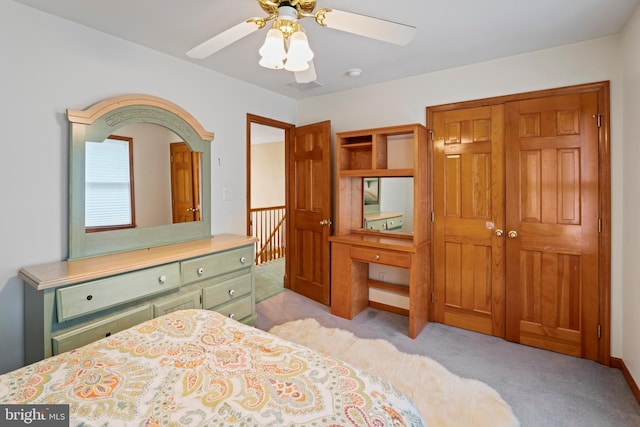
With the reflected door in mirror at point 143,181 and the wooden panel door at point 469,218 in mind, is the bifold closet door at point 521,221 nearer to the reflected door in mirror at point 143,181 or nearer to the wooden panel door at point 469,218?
the wooden panel door at point 469,218

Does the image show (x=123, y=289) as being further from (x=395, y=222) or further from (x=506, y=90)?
(x=506, y=90)

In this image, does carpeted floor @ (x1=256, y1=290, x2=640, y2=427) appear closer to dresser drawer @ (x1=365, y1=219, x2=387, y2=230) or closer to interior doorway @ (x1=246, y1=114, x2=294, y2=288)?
dresser drawer @ (x1=365, y1=219, x2=387, y2=230)

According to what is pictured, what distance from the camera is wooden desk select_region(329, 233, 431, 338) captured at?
9.20 ft

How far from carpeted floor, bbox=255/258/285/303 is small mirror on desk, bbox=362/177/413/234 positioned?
1.51m

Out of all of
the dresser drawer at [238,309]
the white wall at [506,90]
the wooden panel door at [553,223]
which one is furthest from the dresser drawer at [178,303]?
the wooden panel door at [553,223]

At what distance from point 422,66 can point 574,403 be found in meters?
2.84

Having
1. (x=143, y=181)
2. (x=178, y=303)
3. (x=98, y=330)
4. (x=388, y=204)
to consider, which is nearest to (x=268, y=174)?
(x=388, y=204)

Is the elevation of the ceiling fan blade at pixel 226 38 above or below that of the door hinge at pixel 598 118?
above

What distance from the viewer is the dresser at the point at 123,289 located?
167 centimetres

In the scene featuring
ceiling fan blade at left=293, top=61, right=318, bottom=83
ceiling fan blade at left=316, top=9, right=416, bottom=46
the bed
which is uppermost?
ceiling fan blade at left=316, top=9, right=416, bottom=46

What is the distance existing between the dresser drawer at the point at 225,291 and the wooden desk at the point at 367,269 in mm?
966

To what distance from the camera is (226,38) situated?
5.27 feet

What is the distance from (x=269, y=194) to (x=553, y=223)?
5909 millimetres

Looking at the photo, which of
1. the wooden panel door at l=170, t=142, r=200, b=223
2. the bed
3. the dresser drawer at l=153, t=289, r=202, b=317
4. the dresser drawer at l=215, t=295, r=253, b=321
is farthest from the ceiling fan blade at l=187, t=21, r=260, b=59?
the dresser drawer at l=215, t=295, r=253, b=321
